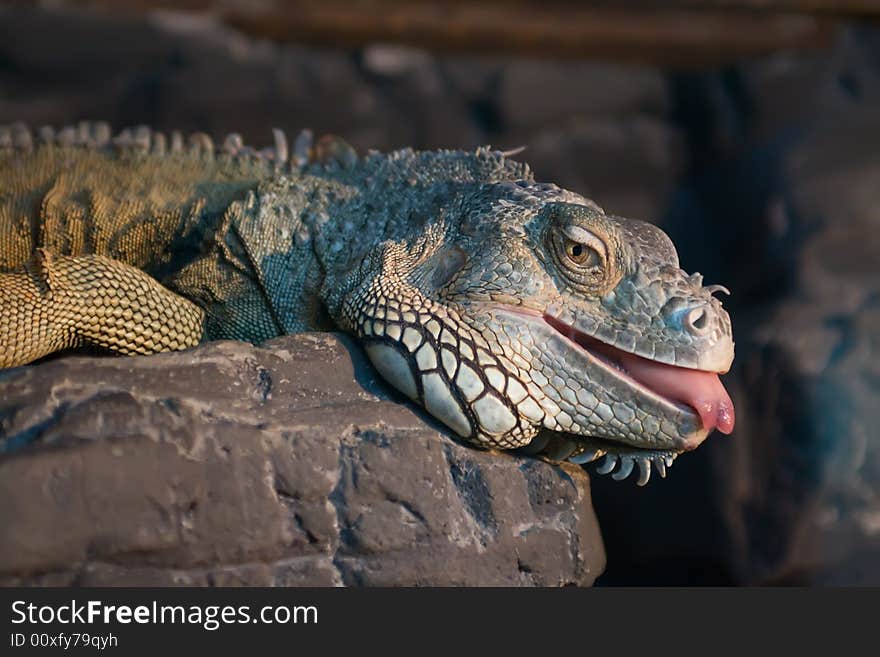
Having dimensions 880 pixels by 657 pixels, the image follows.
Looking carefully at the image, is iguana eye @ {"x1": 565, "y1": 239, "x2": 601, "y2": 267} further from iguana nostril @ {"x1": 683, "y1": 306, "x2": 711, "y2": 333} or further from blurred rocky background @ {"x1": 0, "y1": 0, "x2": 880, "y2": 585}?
blurred rocky background @ {"x1": 0, "y1": 0, "x2": 880, "y2": 585}

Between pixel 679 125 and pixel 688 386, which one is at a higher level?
pixel 679 125

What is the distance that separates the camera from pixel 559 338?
2.54 metres

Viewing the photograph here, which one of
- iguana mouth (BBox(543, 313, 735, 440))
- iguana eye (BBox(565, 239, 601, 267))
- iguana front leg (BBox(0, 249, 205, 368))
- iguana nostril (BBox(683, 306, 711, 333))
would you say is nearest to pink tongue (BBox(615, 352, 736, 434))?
iguana mouth (BBox(543, 313, 735, 440))

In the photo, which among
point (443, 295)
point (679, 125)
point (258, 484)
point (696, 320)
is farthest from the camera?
point (679, 125)

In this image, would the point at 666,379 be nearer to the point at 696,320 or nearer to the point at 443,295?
the point at 696,320

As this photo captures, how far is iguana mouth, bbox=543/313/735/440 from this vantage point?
253cm

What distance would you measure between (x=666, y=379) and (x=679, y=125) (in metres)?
6.54

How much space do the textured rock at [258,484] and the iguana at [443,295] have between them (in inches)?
5.6

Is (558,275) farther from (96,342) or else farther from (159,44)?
(159,44)

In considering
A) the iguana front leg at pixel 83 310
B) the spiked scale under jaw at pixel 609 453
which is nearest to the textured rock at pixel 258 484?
the spiked scale under jaw at pixel 609 453

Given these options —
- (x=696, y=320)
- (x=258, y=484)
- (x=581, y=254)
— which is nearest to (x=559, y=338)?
(x=581, y=254)

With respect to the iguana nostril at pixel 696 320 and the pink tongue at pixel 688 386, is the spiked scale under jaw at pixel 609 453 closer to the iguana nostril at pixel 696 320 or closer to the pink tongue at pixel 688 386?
the pink tongue at pixel 688 386

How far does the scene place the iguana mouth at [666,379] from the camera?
2527 mm

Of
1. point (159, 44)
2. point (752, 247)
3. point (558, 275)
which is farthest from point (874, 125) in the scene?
point (558, 275)
